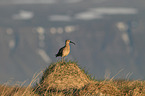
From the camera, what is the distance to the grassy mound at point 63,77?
1916 centimetres

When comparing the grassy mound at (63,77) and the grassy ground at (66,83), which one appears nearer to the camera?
the grassy ground at (66,83)

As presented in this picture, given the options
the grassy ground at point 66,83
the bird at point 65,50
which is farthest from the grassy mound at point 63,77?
the bird at point 65,50

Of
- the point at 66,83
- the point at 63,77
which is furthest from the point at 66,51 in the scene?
the point at 66,83

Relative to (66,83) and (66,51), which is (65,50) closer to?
(66,51)

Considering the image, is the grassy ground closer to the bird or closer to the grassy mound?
the grassy mound

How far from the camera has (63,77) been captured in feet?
64.2

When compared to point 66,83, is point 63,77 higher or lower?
higher

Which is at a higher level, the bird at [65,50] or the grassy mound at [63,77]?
the bird at [65,50]

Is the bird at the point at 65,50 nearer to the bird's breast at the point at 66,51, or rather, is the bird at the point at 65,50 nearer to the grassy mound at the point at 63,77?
the bird's breast at the point at 66,51

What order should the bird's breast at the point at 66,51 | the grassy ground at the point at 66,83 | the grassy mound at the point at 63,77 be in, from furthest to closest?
the grassy mound at the point at 63,77
the bird's breast at the point at 66,51
the grassy ground at the point at 66,83

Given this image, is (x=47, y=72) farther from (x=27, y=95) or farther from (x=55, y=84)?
(x=27, y=95)

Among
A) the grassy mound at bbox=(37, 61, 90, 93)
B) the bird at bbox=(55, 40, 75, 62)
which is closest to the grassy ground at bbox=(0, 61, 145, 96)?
the grassy mound at bbox=(37, 61, 90, 93)

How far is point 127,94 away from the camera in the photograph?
635 inches

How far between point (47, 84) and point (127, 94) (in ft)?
17.2
